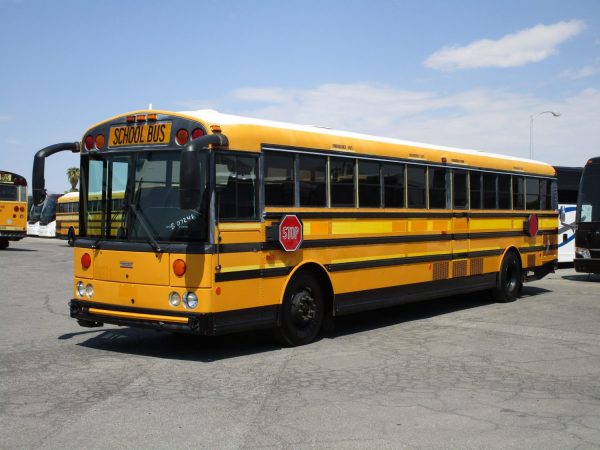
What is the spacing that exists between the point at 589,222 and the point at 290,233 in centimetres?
1199

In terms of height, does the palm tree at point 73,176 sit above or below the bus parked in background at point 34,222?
above

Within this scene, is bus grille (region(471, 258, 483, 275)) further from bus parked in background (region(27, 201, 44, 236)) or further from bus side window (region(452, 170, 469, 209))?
bus parked in background (region(27, 201, 44, 236))

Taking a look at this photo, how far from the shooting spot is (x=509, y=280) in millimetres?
14414

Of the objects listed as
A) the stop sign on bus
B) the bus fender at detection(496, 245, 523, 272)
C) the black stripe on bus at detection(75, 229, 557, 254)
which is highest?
the stop sign on bus

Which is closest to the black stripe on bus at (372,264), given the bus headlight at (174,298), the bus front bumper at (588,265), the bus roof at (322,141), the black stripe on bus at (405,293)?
the black stripe on bus at (405,293)

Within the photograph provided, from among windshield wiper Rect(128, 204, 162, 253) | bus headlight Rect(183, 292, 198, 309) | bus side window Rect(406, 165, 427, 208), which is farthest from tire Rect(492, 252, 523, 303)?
windshield wiper Rect(128, 204, 162, 253)

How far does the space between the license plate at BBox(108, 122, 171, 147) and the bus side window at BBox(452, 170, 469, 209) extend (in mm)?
5822

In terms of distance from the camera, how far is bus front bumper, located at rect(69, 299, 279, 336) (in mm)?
7852

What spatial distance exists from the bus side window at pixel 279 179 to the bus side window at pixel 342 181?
814 millimetres

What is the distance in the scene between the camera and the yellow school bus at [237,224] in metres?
7.96

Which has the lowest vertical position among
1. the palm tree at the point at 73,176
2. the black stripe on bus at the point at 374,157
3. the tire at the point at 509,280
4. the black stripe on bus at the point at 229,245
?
the tire at the point at 509,280

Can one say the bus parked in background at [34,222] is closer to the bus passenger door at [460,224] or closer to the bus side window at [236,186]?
the bus passenger door at [460,224]

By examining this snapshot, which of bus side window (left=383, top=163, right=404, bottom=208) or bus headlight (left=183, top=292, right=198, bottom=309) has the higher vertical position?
bus side window (left=383, top=163, right=404, bottom=208)

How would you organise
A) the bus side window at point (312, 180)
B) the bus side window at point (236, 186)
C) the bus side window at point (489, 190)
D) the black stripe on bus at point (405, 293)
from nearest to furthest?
the bus side window at point (236, 186)
the bus side window at point (312, 180)
the black stripe on bus at point (405, 293)
the bus side window at point (489, 190)
